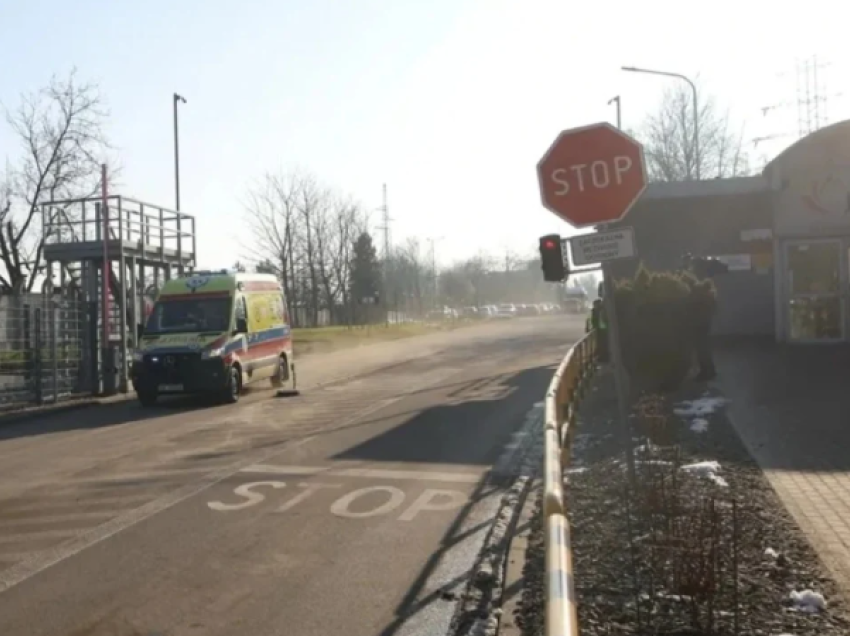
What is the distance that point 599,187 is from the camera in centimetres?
859

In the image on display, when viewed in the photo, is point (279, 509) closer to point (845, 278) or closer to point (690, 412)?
point (690, 412)

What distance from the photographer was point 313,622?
614cm

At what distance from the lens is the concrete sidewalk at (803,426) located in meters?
8.14

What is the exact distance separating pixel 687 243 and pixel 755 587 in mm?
22750

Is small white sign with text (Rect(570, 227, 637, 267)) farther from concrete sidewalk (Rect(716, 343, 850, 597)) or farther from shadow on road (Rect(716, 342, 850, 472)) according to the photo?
shadow on road (Rect(716, 342, 850, 472))

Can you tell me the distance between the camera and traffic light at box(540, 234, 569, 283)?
8.98 meters

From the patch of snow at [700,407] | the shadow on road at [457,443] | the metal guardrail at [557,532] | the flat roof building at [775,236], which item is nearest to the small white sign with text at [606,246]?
the metal guardrail at [557,532]

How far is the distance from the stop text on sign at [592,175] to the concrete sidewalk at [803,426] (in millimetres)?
3098

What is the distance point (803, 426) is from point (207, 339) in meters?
12.3

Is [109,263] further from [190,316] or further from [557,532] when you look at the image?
[557,532]

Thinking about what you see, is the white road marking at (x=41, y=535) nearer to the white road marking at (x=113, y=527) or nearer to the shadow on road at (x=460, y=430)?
the white road marking at (x=113, y=527)

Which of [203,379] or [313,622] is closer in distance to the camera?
[313,622]

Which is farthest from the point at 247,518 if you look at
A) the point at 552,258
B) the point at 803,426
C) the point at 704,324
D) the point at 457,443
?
the point at 704,324

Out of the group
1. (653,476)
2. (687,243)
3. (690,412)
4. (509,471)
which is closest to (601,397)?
(690,412)
